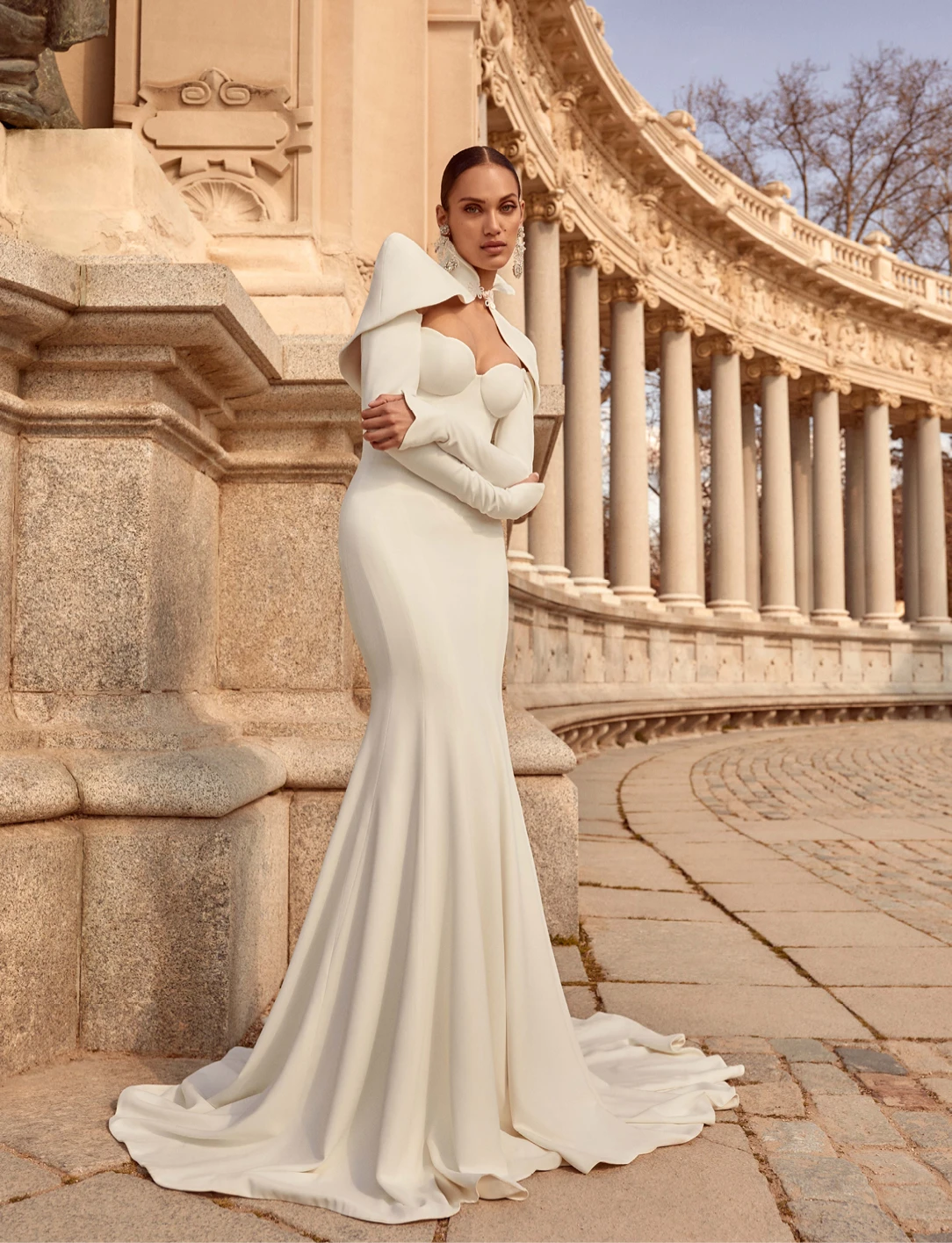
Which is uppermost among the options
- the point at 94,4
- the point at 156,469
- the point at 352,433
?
the point at 94,4

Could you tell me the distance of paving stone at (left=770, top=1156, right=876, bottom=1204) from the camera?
2904 mm

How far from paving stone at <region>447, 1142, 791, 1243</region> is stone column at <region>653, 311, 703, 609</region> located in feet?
76.1

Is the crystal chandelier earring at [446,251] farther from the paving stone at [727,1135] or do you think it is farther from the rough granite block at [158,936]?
the paving stone at [727,1135]

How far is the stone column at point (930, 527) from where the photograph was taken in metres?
34.2

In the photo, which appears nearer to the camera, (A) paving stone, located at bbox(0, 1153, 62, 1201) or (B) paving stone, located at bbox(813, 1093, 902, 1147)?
(A) paving stone, located at bbox(0, 1153, 62, 1201)

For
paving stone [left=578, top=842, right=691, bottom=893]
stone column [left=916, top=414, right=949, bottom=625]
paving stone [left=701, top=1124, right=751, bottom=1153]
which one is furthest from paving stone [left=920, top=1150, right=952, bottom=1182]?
stone column [left=916, top=414, right=949, bottom=625]

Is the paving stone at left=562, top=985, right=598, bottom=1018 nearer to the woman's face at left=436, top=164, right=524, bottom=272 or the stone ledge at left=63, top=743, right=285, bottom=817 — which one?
the stone ledge at left=63, top=743, right=285, bottom=817

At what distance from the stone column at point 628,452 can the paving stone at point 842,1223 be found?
21486 mm

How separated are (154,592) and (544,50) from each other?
19.4m

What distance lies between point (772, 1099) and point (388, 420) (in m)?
2.29

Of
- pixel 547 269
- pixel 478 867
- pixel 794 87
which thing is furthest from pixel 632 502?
pixel 478 867

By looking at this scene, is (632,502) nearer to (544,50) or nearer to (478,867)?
(544,50)

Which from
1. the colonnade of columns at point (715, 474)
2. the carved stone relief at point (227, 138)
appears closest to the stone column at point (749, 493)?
the colonnade of columns at point (715, 474)

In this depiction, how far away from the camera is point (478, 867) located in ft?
10.3
